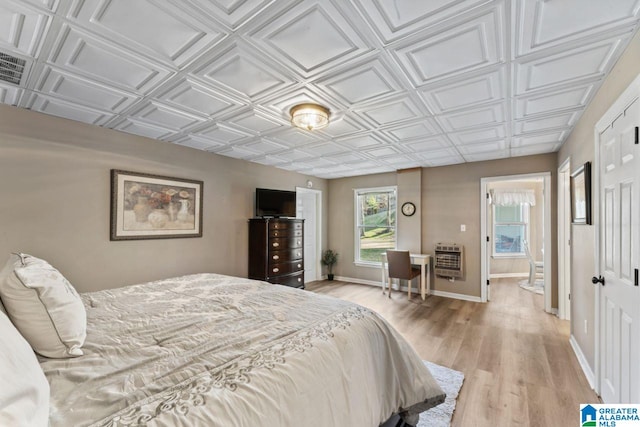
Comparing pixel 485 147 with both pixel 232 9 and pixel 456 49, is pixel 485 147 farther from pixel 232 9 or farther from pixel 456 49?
pixel 232 9

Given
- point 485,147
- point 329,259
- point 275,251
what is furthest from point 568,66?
point 329,259

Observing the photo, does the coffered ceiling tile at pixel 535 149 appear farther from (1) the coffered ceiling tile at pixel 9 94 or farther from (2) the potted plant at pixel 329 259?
(1) the coffered ceiling tile at pixel 9 94

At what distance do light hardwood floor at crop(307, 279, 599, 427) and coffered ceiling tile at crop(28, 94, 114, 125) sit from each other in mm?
4009

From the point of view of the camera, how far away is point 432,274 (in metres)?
5.09

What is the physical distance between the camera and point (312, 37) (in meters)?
1.57

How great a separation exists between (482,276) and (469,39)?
13.6 ft

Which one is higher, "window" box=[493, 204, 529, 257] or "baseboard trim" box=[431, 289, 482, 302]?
"window" box=[493, 204, 529, 257]

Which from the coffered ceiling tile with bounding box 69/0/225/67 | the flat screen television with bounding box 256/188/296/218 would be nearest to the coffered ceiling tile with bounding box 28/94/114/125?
the coffered ceiling tile with bounding box 69/0/225/67

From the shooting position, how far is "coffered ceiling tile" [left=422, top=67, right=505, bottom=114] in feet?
6.56

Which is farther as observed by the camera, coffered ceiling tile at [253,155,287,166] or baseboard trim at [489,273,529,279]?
baseboard trim at [489,273,529,279]

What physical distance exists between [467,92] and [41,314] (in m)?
2.97

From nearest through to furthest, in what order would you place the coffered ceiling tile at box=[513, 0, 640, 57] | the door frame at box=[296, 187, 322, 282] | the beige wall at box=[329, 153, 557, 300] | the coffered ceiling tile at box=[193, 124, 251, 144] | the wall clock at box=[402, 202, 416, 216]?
the coffered ceiling tile at box=[513, 0, 640, 57] < the coffered ceiling tile at box=[193, 124, 251, 144] < the beige wall at box=[329, 153, 557, 300] < the wall clock at box=[402, 202, 416, 216] < the door frame at box=[296, 187, 322, 282]

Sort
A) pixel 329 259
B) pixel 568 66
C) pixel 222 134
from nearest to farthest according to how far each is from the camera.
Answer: pixel 568 66, pixel 222 134, pixel 329 259

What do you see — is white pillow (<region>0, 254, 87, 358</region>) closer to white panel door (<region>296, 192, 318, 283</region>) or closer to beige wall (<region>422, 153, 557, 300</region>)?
white panel door (<region>296, 192, 318, 283</region>)
